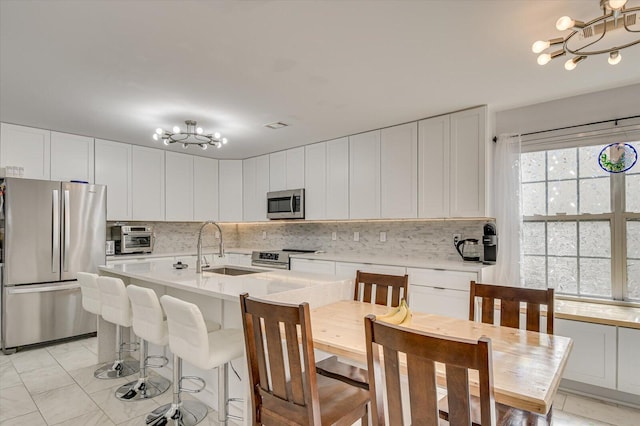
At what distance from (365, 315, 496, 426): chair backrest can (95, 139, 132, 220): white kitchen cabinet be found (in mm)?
4499

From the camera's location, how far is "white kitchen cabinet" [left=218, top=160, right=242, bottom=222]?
5836 millimetres

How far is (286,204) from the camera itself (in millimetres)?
5113

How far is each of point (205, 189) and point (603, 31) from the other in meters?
5.11

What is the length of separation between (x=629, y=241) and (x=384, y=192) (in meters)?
2.24

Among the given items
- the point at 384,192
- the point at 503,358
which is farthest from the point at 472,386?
the point at 384,192

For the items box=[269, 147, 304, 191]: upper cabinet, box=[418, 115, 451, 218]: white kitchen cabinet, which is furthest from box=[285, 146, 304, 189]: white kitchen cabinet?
box=[418, 115, 451, 218]: white kitchen cabinet

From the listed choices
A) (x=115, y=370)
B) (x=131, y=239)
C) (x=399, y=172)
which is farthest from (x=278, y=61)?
(x=131, y=239)

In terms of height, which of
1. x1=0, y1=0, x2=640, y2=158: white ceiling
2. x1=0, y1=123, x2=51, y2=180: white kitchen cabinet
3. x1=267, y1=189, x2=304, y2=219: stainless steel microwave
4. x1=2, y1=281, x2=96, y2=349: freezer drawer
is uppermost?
x1=0, y1=0, x2=640, y2=158: white ceiling

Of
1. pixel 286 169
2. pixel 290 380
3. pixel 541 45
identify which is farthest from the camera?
pixel 286 169

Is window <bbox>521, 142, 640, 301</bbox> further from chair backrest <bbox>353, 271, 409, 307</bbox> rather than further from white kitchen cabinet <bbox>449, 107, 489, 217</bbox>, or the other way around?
chair backrest <bbox>353, 271, 409, 307</bbox>

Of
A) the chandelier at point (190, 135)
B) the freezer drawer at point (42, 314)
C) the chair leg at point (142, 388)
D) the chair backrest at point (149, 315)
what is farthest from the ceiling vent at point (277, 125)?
the freezer drawer at point (42, 314)

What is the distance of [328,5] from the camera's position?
70.9 inches

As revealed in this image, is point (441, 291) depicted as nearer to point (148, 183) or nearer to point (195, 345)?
point (195, 345)

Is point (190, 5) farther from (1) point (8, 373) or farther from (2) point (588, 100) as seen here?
(1) point (8, 373)
